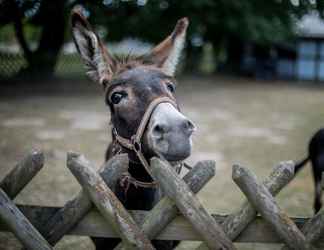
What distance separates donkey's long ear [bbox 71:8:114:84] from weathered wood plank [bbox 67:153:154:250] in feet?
3.92

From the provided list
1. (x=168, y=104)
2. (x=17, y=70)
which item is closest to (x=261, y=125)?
(x=168, y=104)

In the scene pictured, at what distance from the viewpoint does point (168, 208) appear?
2.16 m

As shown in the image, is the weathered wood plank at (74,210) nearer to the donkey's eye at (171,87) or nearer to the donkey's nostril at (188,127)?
the donkey's nostril at (188,127)

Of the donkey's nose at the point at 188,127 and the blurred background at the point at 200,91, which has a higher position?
the donkey's nose at the point at 188,127

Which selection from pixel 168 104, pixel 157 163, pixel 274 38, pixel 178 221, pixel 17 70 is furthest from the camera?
pixel 274 38

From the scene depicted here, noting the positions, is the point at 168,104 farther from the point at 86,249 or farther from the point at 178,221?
the point at 86,249

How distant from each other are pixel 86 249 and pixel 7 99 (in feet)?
32.6

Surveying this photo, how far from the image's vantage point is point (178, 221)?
2279mm

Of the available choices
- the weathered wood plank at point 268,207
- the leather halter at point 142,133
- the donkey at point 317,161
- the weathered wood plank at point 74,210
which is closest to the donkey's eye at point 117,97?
the leather halter at point 142,133

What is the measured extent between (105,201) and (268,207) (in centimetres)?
88

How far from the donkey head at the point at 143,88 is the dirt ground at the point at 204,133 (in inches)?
80.9

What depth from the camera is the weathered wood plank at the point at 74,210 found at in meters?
2.17

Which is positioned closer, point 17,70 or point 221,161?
point 221,161

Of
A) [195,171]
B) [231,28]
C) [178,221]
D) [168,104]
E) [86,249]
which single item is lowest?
[231,28]
